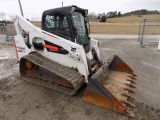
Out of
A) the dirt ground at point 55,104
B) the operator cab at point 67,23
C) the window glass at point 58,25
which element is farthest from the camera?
the window glass at point 58,25

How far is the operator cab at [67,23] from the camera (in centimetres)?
456

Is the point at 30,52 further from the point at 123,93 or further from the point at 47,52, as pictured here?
the point at 123,93

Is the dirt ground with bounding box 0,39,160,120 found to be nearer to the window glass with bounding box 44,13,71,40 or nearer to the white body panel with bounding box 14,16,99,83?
the white body panel with bounding box 14,16,99,83

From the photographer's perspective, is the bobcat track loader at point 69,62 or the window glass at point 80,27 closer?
the bobcat track loader at point 69,62

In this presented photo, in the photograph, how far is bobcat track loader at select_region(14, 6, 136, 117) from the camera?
12.4ft

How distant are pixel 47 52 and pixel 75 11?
1.53 meters

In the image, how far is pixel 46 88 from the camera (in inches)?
185

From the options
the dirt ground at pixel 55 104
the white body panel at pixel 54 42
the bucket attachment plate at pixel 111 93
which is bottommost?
the dirt ground at pixel 55 104

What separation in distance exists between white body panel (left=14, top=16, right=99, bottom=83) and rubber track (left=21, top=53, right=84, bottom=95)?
5.8 inches

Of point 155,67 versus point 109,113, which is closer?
point 109,113

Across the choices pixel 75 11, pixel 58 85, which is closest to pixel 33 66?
pixel 58 85

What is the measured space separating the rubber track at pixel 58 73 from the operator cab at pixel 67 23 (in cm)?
87

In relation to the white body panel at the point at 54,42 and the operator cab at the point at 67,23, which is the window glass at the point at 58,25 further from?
the white body panel at the point at 54,42

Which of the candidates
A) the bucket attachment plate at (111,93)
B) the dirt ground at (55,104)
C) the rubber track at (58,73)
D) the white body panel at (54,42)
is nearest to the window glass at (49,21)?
the white body panel at (54,42)
